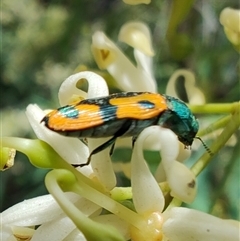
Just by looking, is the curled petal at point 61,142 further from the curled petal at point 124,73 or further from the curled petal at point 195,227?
the curled petal at point 124,73

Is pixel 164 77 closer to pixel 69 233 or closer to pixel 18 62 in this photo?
pixel 18 62

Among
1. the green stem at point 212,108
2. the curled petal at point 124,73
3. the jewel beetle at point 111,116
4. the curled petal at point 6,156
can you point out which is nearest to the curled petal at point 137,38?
the curled petal at point 124,73

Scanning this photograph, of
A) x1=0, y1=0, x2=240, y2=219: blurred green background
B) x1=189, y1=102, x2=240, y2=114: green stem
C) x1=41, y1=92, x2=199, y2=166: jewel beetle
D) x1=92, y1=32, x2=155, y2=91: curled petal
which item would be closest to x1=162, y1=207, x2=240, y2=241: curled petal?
x1=41, y1=92, x2=199, y2=166: jewel beetle

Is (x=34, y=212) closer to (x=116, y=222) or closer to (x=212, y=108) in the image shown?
(x=116, y=222)

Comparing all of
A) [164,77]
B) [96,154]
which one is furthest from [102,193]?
[164,77]

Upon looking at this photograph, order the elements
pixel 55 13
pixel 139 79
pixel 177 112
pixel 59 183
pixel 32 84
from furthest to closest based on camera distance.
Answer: pixel 32 84
pixel 55 13
pixel 139 79
pixel 177 112
pixel 59 183

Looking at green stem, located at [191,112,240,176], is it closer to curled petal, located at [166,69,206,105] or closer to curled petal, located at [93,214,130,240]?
curled petal, located at [93,214,130,240]

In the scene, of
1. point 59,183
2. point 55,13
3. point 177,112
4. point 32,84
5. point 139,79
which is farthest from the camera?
point 32,84
